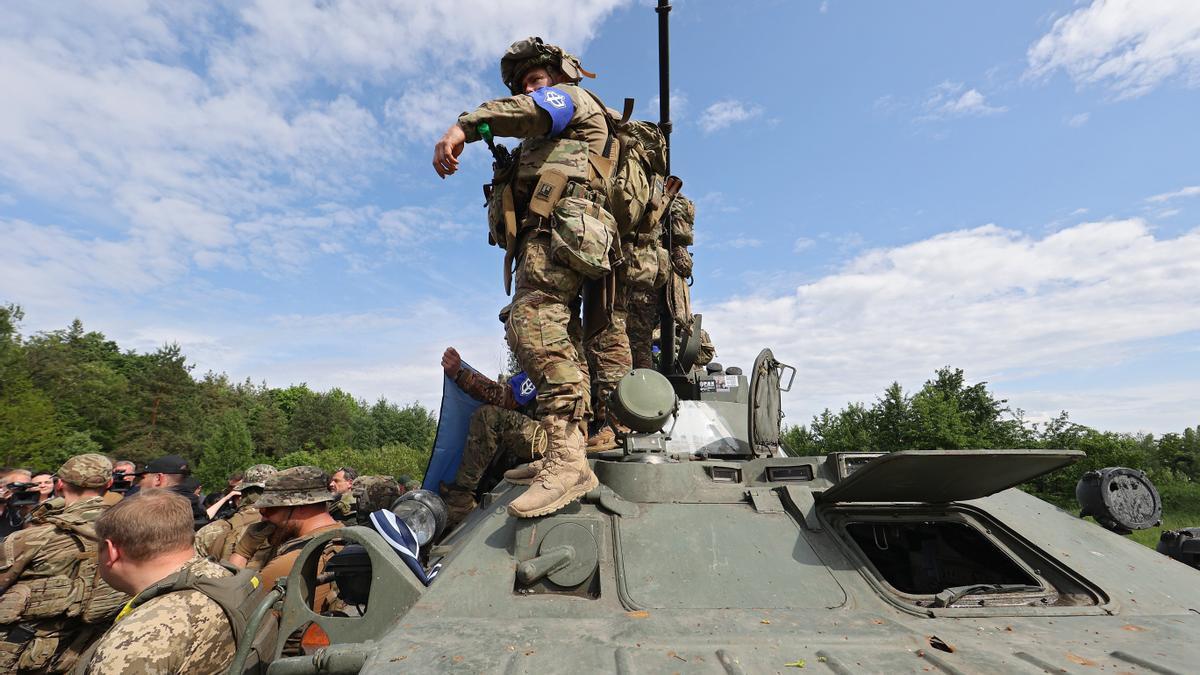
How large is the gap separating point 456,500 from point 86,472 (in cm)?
323

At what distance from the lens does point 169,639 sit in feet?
7.61

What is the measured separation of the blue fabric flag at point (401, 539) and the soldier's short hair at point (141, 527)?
79 centimetres

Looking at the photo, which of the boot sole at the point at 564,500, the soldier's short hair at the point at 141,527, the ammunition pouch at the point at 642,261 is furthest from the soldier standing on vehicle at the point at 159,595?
the ammunition pouch at the point at 642,261

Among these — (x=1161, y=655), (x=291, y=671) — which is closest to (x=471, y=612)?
(x=291, y=671)

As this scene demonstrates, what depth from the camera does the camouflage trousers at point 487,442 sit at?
5719 millimetres

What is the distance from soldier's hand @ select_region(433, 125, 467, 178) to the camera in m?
3.34

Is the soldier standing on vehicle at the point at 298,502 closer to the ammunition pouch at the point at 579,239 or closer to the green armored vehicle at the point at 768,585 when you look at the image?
the green armored vehicle at the point at 768,585

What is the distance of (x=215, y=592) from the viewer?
8.30ft

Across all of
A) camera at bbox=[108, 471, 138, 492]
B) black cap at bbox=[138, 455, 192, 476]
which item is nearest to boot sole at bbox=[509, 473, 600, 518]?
black cap at bbox=[138, 455, 192, 476]

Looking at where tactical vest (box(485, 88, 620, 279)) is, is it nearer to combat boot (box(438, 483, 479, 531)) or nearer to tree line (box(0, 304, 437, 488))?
combat boot (box(438, 483, 479, 531))

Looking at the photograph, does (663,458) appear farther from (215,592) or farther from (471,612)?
(215,592)


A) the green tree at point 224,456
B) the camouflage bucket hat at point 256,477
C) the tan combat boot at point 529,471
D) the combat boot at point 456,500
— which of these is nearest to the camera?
the tan combat boot at point 529,471

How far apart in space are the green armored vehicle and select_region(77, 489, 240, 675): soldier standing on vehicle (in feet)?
0.93

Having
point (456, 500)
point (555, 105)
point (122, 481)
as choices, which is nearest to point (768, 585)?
point (555, 105)
